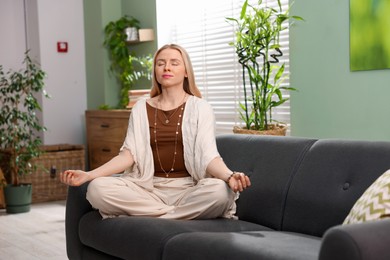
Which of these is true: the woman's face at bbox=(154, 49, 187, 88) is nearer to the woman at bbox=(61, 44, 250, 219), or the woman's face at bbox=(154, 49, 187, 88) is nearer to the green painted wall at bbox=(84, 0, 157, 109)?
the woman at bbox=(61, 44, 250, 219)

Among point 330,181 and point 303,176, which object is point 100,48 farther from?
point 330,181

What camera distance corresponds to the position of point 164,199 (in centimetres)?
318

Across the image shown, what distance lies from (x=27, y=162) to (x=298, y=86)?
102 inches

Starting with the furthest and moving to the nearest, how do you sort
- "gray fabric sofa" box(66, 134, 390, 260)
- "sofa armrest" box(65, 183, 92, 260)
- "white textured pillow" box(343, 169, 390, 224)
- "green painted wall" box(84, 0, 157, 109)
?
"green painted wall" box(84, 0, 157, 109) → "sofa armrest" box(65, 183, 92, 260) → "gray fabric sofa" box(66, 134, 390, 260) → "white textured pillow" box(343, 169, 390, 224)

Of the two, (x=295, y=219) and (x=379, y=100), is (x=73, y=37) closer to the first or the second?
(x=379, y=100)

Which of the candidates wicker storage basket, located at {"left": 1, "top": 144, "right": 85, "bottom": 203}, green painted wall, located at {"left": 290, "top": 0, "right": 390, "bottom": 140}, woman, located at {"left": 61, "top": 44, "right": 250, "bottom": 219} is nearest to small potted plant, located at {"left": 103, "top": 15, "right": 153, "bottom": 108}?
wicker storage basket, located at {"left": 1, "top": 144, "right": 85, "bottom": 203}

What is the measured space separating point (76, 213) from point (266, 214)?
96 centimetres

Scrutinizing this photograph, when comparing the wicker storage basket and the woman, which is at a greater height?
→ the woman

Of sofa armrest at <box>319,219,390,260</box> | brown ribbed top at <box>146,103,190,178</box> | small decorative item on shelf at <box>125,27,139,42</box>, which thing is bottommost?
sofa armrest at <box>319,219,390,260</box>

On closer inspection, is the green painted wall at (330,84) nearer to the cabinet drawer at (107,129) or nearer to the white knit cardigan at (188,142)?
the white knit cardigan at (188,142)

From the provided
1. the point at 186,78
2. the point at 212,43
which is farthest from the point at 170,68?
the point at 212,43

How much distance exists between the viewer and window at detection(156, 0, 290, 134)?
550cm

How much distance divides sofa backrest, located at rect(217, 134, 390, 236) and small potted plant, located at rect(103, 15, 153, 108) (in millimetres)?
3333

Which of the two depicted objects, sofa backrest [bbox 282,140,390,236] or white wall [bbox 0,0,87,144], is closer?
sofa backrest [bbox 282,140,390,236]
